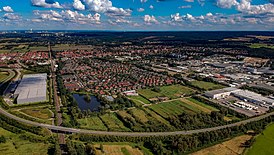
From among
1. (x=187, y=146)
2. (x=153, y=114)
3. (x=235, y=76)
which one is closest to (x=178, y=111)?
(x=153, y=114)

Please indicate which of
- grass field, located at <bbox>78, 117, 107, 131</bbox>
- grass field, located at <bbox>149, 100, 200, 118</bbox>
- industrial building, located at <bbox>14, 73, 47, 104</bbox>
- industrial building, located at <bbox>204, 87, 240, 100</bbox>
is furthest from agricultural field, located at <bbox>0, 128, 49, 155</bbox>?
industrial building, located at <bbox>204, 87, 240, 100</bbox>

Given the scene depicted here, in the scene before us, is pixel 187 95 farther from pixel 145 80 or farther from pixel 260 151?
pixel 260 151

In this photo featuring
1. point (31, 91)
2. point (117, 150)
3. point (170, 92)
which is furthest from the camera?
point (170, 92)

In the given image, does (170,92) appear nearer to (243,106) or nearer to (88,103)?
(243,106)

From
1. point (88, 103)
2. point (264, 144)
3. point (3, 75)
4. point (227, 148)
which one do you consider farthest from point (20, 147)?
point (3, 75)

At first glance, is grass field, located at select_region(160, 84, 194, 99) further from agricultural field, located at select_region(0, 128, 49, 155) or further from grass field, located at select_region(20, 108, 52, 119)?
agricultural field, located at select_region(0, 128, 49, 155)

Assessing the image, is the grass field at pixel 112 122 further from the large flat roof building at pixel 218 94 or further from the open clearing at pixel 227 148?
the large flat roof building at pixel 218 94
